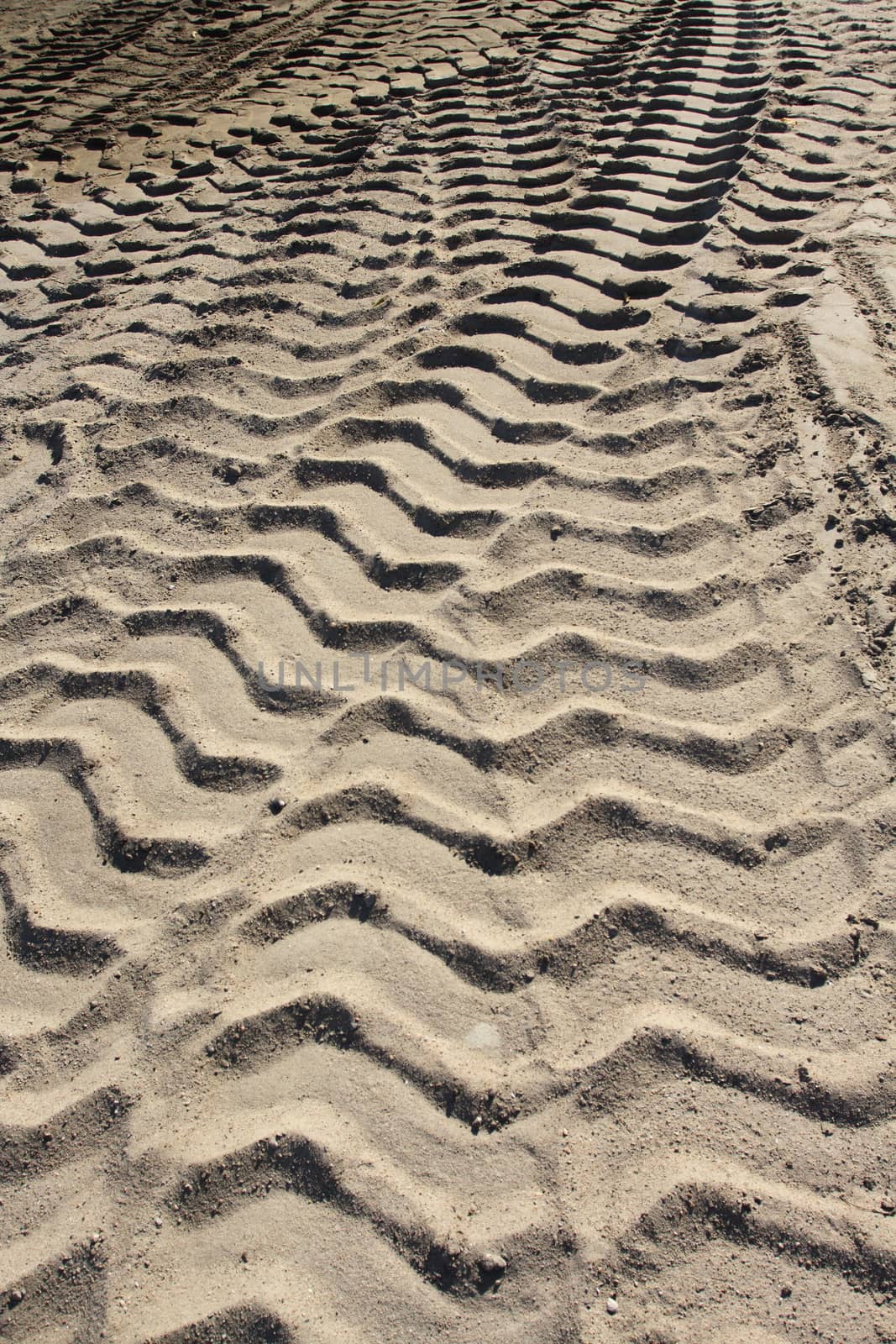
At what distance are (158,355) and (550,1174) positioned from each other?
3.09 meters

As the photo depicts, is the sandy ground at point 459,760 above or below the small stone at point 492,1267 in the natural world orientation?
above

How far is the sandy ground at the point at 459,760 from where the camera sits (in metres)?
1.67

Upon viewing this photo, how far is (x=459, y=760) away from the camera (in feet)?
7.47

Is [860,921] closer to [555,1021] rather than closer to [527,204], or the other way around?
[555,1021]

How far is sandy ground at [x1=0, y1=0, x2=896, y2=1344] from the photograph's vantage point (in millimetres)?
1669

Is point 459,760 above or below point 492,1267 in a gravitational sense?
above

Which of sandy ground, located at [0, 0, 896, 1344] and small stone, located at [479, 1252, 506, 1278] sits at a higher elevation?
sandy ground, located at [0, 0, 896, 1344]

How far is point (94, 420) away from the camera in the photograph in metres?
3.38
